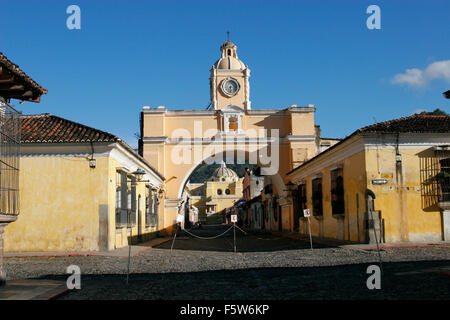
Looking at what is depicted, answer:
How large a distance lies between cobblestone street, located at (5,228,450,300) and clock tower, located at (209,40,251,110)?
68.0 ft

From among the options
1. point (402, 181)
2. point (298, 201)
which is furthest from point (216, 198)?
point (402, 181)

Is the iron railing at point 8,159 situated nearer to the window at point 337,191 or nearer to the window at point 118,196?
the window at point 118,196

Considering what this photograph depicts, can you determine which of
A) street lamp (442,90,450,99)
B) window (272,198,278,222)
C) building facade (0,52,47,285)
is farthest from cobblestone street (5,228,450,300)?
window (272,198,278,222)

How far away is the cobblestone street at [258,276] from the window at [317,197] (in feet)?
28.2

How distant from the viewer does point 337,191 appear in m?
19.3

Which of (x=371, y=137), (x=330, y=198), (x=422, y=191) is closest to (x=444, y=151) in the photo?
(x=422, y=191)

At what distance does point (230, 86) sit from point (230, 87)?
70 millimetres

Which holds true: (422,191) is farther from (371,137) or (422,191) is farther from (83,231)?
(83,231)

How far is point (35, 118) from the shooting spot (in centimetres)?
1831

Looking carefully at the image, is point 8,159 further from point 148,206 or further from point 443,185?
point 148,206

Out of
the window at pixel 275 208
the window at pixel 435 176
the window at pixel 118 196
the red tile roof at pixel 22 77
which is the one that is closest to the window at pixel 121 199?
the window at pixel 118 196

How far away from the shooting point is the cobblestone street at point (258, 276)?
6.92m

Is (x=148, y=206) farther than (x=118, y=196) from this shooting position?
Yes
